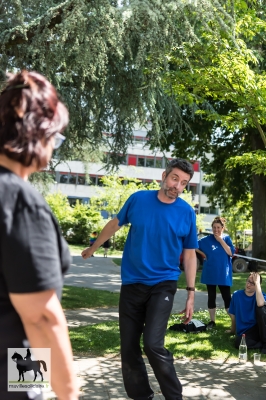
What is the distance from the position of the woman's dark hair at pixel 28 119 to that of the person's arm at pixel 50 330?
16.6 inches

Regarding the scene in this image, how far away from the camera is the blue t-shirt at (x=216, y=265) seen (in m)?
9.42

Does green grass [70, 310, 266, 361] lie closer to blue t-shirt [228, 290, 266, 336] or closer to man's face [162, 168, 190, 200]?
blue t-shirt [228, 290, 266, 336]

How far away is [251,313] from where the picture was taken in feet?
26.0

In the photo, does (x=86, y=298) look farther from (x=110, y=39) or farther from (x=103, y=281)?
(x=110, y=39)

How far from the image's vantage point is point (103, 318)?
996cm

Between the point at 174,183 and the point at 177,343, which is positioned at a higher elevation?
the point at 174,183

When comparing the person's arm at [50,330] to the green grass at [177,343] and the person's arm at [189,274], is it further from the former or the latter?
the green grass at [177,343]

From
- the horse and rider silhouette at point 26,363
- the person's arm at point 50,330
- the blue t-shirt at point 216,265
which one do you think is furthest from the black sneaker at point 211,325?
the person's arm at point 50,330

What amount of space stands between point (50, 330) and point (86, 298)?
10.8m

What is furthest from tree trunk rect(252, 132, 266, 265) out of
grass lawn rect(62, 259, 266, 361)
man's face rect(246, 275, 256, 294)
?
man's face rect(246, 275, 256, 294)

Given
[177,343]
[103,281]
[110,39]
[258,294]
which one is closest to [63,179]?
[103,281]

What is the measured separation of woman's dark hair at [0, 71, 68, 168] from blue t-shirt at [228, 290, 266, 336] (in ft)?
21.3

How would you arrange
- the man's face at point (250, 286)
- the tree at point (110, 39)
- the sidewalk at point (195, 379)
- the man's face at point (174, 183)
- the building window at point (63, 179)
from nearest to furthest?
the man's face at point (174, 183), the sidewalk at point (195, 379), the tree at point (110, 39), the man's face at point (250, 286), the building window at point (63, 179)

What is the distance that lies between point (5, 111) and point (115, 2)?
238 inches
